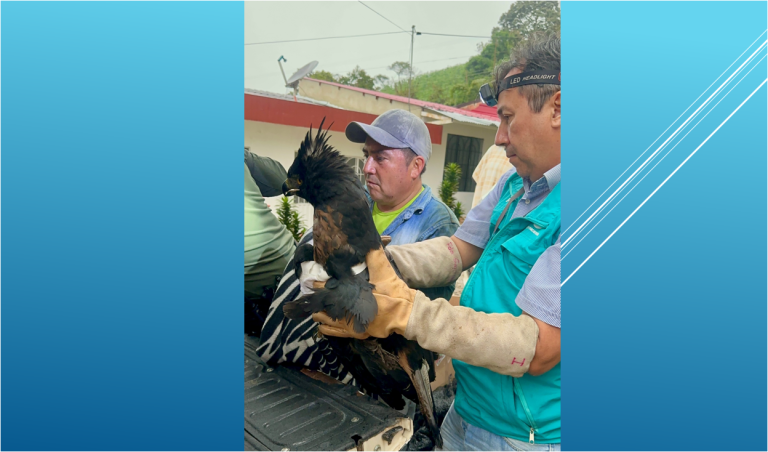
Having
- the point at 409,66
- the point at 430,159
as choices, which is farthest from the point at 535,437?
the point at 409,66

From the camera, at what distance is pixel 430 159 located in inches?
75.5

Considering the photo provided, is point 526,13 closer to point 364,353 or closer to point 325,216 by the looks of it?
point 325,216

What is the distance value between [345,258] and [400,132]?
1.91 feet

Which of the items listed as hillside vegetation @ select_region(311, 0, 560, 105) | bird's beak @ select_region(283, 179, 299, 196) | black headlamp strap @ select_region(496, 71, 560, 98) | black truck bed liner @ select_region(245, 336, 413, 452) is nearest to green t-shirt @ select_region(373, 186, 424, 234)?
bird's beak @ select_region(283, 179, 299, 196)

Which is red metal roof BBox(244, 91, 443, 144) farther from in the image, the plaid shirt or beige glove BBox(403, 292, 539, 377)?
beige glove BBox(403, 292, 539, 377)

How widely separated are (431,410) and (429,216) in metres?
0.85

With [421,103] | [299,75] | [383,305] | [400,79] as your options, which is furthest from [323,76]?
[383,305]

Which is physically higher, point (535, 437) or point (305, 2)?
point (305, 2)

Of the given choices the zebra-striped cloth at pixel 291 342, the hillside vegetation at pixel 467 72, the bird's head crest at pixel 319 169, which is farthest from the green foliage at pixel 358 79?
the zebra-striped cloth at pixel 291 342

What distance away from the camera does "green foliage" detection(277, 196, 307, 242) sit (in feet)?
6.32

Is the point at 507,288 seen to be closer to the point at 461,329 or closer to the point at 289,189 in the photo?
the point at 461,329

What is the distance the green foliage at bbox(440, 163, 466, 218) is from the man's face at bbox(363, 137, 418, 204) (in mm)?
157

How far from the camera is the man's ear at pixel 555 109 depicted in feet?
5.87

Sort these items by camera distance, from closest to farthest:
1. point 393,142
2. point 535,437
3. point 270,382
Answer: point 535,437 < point 393,142 < point 270,382
